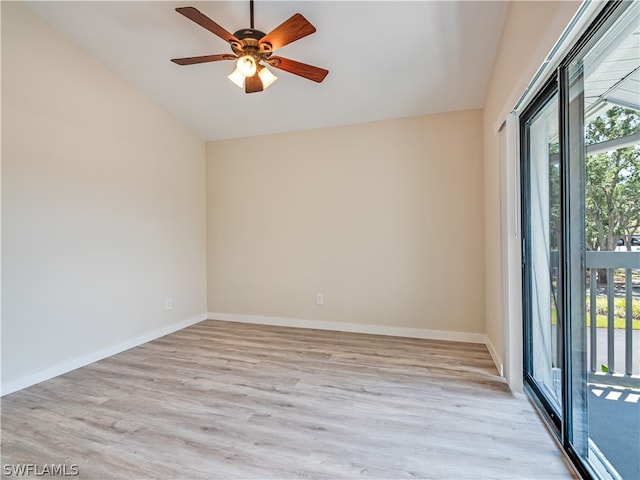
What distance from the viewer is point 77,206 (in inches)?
113

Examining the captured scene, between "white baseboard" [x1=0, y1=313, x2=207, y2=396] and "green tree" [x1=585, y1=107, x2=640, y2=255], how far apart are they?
3867 millimetres

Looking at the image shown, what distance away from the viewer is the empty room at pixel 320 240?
4.91 ft

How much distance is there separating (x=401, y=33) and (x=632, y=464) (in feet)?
9.38

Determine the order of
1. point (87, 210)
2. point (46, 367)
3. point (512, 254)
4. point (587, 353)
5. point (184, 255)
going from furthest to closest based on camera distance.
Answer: point (184, 255) → point (87, 210) → point (46, 367) → point (512, 254) → point (587, 353)

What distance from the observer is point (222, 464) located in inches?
62.6

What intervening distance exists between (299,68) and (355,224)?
190cm

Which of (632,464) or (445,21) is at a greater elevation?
(445,21)

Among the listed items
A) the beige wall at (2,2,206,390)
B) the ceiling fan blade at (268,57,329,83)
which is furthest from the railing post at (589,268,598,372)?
the beige wall at (2,2,206,390)

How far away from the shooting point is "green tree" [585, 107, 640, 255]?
1.18m

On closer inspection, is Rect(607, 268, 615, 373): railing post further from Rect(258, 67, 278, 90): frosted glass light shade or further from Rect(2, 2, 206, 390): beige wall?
Rect(2, 2, 206, 390): beige wall

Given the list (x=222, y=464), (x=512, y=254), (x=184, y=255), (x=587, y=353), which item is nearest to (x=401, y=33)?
(x=512, y=254)

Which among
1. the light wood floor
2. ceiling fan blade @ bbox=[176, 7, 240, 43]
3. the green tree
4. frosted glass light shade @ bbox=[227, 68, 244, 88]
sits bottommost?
the light wood floor

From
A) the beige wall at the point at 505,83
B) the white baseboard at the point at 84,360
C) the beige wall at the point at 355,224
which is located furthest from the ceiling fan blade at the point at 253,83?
the white baseboard at the point at 84,360

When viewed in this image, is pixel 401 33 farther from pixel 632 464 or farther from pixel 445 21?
pixel 632 464
